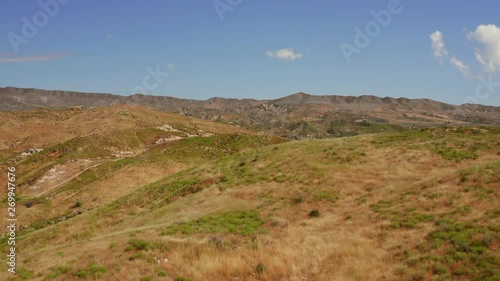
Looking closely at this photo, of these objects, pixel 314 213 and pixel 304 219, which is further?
pixel 314 213

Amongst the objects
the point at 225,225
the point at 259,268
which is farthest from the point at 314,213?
the point at 259,268

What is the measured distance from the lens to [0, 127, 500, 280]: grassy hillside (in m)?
17.5

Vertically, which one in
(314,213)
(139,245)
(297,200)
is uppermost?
(297,200)

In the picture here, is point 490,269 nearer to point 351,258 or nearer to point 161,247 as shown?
→ point 351,258

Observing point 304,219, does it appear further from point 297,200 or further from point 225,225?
point 225,225

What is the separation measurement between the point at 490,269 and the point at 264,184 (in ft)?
67.8

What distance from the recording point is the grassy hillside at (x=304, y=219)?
1752 centimetres

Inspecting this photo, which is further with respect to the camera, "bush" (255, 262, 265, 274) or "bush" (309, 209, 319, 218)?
"bush" (309, 209, 319, 218)

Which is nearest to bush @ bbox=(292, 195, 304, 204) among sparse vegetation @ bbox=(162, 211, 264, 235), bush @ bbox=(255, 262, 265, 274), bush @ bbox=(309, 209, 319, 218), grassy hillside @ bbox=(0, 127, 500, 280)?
grassy hillside @ bbox=(0, 127, 500, 280)

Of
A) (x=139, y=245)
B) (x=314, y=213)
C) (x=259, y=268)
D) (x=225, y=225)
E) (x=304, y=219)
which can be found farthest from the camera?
(x=314, y=213)

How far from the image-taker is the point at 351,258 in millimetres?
18312

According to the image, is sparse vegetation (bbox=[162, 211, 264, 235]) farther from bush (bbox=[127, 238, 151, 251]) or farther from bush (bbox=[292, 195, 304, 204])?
bush (bbox=[292, 195, 304, 204])

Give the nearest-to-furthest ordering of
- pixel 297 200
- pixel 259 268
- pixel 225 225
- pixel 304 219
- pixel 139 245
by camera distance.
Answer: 1. pixel 259 268
2. pixel 139 245
3. pixel 225 225
4. pixel 304 219
5. pixel 297 200

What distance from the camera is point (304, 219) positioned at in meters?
25.6
